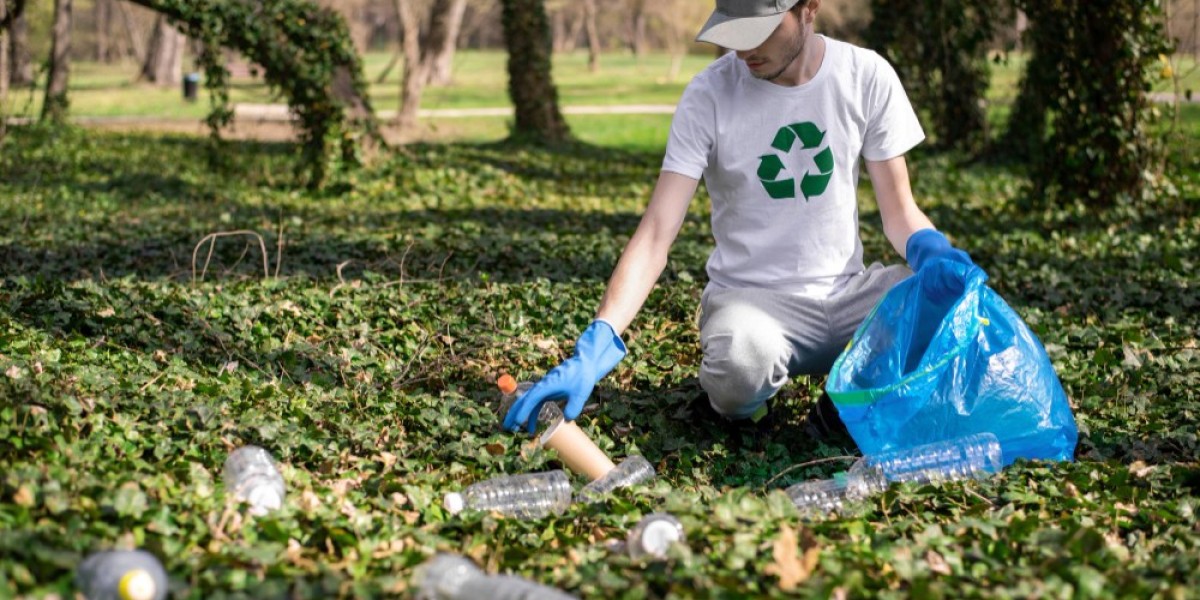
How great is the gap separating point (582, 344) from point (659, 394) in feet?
4.43

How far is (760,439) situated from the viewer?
177 inches

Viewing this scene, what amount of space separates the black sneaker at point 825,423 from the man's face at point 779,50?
124 centimetres

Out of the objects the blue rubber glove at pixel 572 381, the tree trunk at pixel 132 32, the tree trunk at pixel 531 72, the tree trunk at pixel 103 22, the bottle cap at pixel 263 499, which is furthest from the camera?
the tree trunk at pixel 103 22

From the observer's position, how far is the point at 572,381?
3500 millimetres

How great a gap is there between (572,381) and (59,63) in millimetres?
17822

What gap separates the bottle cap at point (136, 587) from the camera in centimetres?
254

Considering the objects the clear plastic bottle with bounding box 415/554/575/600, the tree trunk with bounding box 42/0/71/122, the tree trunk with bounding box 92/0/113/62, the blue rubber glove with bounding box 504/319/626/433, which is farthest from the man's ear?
the tree trunk with bounding box 92/0/113/62

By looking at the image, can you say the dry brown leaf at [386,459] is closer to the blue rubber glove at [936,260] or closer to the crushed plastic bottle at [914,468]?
the crushed plastic bottle at [914,468]

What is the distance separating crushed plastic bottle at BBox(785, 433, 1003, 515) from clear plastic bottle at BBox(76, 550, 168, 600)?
194cm

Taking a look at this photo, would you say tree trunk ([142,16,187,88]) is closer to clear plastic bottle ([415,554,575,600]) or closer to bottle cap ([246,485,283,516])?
bottle cap ([246,485,283,516])

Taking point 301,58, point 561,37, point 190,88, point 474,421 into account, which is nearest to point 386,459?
point 474,421

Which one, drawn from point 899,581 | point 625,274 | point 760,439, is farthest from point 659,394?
point 899,581

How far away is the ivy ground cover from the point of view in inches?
113

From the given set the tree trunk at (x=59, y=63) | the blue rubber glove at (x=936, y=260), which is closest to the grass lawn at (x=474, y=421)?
the blue rubber glove at (x=936, y=260)
